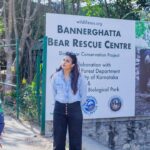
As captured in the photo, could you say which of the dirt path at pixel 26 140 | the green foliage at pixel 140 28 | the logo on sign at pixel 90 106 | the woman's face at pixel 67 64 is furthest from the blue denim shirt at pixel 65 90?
the green foliage at pixel 140 28

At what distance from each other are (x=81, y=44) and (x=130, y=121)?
7.83 ft

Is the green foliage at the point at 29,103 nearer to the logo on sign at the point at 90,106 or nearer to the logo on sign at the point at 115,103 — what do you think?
the logo on sign at the point at 90,106

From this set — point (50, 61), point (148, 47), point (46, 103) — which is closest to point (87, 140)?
point (46, 103)

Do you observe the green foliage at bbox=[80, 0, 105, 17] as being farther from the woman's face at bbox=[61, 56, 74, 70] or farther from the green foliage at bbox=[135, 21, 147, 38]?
the woman's face at bbox=[61, 56, 74, 70]

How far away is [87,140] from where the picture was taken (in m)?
9.38

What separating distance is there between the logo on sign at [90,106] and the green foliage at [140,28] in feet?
6.57

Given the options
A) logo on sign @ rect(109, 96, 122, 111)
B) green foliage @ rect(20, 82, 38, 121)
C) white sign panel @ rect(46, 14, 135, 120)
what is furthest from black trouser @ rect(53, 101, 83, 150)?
green foliage @ rect(20, 82, 38, 121)

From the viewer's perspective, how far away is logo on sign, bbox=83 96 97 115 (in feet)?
33.2

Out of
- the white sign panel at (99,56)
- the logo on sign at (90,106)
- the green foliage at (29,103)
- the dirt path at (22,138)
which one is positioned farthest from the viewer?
the green foliage at (29,103)

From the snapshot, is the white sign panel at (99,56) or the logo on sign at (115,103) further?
the logo on sign at (115,103)

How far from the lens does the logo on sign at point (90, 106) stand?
10.1 metres

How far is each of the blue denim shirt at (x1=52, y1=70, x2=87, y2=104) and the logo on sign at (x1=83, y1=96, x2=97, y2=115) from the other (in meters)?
3.08

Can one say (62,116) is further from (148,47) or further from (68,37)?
(148,47)

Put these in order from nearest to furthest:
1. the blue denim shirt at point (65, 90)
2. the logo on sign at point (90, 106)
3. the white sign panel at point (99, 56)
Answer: the blue denim shirt at point (65, 90) → the white sign panel at point (99, 56) → the logo on sign at point (90, 106)
